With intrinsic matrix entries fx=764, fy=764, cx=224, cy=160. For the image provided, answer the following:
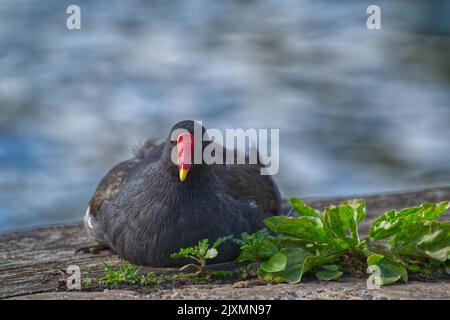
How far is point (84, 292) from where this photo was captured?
4.06 meters

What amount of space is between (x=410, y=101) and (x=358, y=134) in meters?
1.43

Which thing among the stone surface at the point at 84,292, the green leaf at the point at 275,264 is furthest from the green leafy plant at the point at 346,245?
the stone surface at the point at 84,292

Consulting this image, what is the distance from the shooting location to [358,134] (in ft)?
34.3

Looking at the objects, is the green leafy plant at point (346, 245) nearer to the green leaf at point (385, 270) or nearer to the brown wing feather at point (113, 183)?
the green leaf at point (385, 270)

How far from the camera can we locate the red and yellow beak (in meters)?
4.70

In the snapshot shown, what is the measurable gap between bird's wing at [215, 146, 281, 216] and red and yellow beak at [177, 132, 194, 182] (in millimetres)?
753

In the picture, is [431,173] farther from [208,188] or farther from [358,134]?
[208,188]

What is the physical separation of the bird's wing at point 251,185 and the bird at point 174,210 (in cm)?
5

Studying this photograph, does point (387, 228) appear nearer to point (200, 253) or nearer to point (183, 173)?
point (200, 253)

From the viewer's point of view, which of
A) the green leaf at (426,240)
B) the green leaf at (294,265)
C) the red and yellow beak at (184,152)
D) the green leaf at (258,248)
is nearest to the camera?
A: the green leaf at (294,265)

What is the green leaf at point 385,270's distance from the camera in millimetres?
3984

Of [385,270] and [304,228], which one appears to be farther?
[304,228]

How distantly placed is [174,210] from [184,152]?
0.40 m

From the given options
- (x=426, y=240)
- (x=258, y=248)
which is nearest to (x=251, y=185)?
(x=258, y=248)
